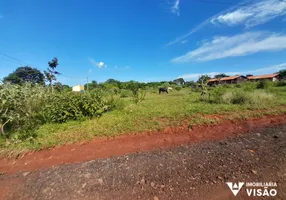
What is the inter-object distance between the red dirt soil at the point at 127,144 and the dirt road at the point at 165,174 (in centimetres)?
28

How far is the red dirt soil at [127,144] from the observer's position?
11.3 feet

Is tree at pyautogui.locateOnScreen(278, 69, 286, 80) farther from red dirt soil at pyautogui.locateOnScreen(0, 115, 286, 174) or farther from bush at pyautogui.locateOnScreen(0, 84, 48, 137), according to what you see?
bush at pyautogui.locateOnScreen(0, 84, 48, 137)

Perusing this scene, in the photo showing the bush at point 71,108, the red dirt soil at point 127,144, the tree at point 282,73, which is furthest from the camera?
the tree at point 282,73

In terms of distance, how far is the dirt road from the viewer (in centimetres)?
221

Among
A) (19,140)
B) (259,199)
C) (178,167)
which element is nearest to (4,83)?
(19,140)

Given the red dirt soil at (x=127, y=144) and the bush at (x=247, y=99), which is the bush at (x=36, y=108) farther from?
the bush at (x=247, y=99)

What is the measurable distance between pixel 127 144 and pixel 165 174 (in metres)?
1.53

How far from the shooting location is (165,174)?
8.41ft

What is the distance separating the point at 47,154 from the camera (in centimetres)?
374

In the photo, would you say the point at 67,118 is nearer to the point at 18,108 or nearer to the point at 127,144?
the point at 18,108

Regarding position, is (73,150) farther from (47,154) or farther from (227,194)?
(227,194)

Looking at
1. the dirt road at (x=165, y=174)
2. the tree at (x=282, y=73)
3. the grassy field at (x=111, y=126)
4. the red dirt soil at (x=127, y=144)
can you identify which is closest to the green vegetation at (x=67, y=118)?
the grassy field at (x=111, y=126)

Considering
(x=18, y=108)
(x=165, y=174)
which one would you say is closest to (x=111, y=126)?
(x=165, y=174)

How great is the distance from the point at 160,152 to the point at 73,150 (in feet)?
7.04
